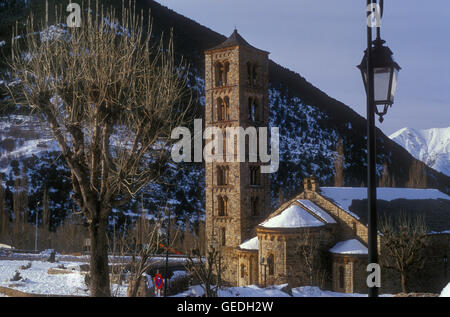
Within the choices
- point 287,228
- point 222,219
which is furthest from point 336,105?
point 287,228

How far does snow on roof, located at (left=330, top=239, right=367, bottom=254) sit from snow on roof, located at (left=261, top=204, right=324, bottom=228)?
5.90ft

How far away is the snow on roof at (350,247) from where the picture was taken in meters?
27.3

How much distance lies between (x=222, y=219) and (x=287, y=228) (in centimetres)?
1054

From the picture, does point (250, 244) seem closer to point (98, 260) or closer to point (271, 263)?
point (271, 263)

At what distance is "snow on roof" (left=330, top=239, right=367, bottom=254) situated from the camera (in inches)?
1075

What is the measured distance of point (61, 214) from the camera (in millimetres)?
59062

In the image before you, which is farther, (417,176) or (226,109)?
(417,176)

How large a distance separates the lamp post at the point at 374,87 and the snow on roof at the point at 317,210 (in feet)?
79.3

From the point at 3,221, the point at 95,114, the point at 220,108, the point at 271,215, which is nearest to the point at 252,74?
the point at 220,108

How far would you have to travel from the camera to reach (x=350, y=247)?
2780cm

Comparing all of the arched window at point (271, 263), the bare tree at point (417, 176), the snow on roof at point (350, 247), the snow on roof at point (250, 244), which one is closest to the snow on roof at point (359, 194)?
the snow on roof at point (350, 247)

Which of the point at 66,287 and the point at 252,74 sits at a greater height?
the point at 252,74

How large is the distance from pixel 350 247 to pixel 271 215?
6.51 metres
